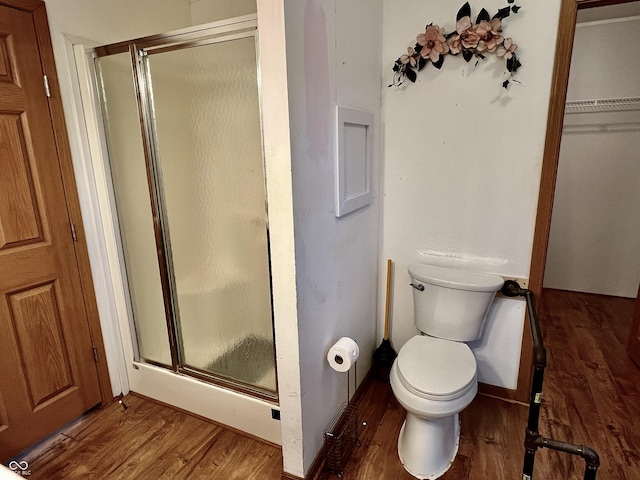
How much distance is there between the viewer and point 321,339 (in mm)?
1576

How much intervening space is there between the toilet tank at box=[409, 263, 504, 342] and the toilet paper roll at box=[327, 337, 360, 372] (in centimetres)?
51

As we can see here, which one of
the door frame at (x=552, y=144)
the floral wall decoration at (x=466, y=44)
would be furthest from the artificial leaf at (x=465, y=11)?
the door frame at (x=552, y=144)

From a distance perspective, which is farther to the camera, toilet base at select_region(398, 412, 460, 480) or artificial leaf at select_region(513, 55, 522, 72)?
artificial leaf at select_region(513, 55, 522, 72)

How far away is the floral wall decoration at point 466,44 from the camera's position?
5.52 ft

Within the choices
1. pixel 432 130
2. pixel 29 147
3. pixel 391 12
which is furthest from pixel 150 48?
pixel 432 130

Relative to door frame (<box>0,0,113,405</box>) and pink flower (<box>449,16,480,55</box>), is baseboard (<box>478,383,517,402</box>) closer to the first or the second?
pink flower (<box>449,16,480,55</box>)

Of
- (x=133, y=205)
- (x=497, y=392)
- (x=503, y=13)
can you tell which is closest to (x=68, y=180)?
(x=133, y=205)

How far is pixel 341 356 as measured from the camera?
5.16 feet

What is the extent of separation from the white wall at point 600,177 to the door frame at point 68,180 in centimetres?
352

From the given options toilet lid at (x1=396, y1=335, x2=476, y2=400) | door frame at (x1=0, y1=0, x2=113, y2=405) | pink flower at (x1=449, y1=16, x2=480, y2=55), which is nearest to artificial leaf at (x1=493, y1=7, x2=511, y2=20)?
pink flower at (x1=449, y1=16, x2=480, y2=55)

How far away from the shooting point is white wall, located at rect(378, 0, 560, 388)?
1.72 metres

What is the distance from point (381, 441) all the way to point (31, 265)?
5.80 feet

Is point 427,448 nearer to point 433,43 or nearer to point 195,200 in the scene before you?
point 195,200

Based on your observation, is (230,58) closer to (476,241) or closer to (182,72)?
(182,72)
